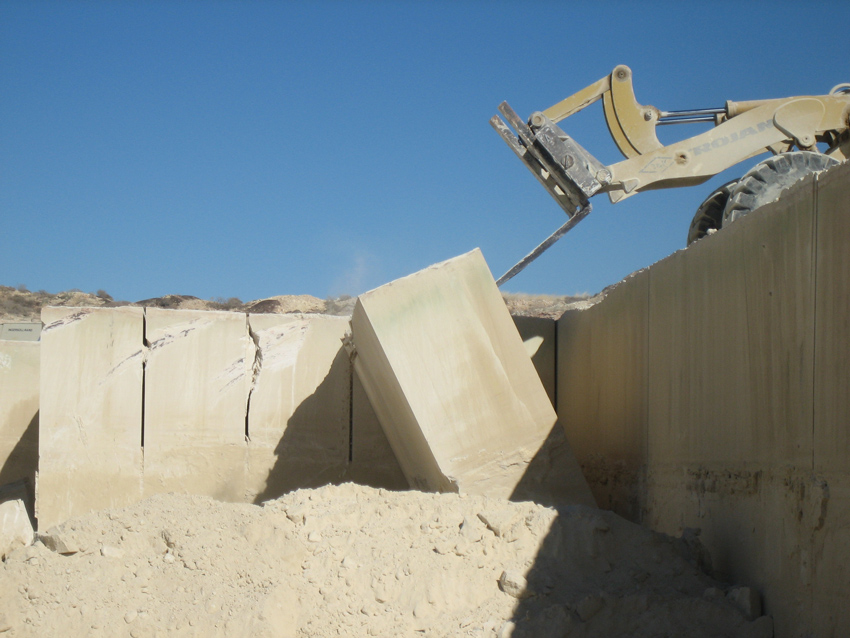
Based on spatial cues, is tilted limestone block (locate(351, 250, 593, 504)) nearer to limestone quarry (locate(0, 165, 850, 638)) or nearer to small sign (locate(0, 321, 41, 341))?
limestone quarry (locate(0, 165, 850, 638))

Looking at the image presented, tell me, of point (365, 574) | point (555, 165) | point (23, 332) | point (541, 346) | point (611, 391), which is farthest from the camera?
point (23, 332)

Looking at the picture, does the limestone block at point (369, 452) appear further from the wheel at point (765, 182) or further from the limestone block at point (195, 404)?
the wheel at point (765, 182)

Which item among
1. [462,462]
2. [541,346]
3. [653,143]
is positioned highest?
[653,143]

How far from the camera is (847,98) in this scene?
7.17 meters

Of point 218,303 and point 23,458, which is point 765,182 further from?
point 218,303

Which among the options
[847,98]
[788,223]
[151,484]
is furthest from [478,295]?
[847,98]

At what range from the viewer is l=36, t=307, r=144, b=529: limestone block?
6.11 metres

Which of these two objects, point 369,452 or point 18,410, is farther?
point 18,410

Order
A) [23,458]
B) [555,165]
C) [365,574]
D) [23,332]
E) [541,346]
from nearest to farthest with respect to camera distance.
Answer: [365,574]
[541,346]
[555,165]
[23,458]
[23,332]

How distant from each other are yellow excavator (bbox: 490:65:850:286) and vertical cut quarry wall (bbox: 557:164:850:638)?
2360 mm

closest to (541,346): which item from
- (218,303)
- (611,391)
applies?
(611,391)

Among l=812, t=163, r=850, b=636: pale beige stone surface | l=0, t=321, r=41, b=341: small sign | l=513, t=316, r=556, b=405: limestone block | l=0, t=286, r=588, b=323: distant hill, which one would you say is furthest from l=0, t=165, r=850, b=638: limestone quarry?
l=0, t=286, r=588, b=323: distant hill

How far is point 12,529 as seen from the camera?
17.2 ft

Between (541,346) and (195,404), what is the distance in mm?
3054
